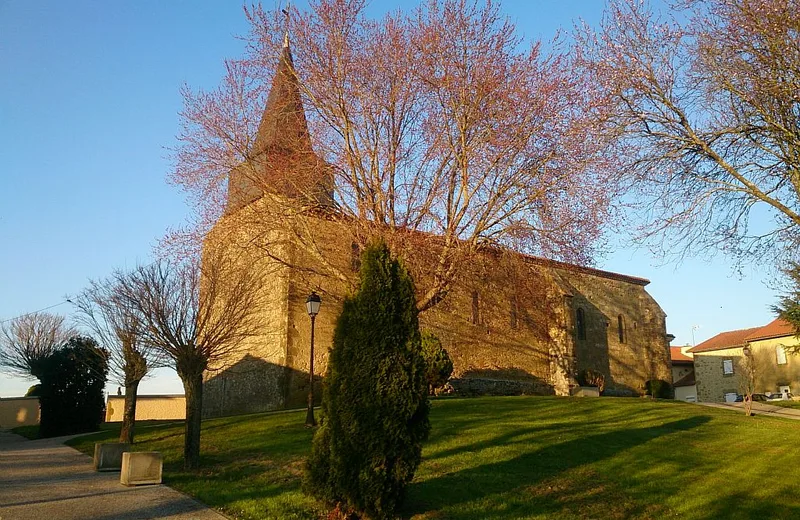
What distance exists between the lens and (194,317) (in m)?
13.4

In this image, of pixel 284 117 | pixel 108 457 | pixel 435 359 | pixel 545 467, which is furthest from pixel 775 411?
pixel 108 457

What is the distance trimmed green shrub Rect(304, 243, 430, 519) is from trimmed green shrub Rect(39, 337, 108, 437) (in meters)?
14.0

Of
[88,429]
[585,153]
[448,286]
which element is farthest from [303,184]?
[88,429]

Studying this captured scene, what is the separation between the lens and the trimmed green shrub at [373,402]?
24.3 feet

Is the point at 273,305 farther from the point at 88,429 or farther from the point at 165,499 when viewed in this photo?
the point at 165,499

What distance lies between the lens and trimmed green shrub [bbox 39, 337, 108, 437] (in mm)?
19469

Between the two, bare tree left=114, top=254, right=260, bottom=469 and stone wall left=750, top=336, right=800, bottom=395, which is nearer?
bare tree left=114, top=254, right=260, bottom=469

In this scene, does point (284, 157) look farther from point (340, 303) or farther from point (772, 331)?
point (772, 331)

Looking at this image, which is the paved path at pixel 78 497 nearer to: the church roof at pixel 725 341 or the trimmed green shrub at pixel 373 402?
the trimmed green shrub at pixel 373 402

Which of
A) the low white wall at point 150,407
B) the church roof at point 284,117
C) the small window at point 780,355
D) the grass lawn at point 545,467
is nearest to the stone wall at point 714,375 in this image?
the small window at point 780,355

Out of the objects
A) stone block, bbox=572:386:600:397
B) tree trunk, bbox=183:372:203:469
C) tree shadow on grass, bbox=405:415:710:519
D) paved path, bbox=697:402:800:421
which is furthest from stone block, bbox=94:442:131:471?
stone block, bbox=572:386:600:397

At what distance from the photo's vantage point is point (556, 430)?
13523 millimetres

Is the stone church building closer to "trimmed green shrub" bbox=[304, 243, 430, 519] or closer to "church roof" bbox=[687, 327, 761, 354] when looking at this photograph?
"trimmed green shrub" bbox=[304, 243, 430, 519]

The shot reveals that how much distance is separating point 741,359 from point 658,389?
862 centimetres
